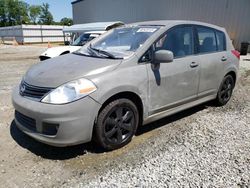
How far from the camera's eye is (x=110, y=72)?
126 inches

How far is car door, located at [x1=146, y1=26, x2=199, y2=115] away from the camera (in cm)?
364

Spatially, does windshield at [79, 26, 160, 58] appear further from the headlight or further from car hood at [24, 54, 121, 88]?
the headlight

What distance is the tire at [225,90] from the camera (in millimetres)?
5098

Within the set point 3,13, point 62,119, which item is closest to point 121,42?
point 62,119

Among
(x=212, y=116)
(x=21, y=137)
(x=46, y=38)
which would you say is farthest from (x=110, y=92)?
(x=46, y=38)

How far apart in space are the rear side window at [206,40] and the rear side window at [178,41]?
271 millimetres

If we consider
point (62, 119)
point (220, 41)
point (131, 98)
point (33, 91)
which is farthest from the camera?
point (220, 41)

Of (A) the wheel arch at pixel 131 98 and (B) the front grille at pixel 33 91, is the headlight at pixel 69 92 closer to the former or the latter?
(B) the front grille at pixel 33 91

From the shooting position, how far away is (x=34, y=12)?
→ 3915 inches

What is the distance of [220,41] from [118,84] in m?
Result: 2.82

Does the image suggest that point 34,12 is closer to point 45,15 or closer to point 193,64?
point 45,15

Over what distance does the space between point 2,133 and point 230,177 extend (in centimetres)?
331

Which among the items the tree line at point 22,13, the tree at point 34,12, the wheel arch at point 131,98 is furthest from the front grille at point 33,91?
the tree at point 34,12

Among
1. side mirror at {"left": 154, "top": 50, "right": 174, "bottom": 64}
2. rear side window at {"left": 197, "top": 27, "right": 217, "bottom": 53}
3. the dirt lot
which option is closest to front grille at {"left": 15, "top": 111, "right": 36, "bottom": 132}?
the dirt lot
